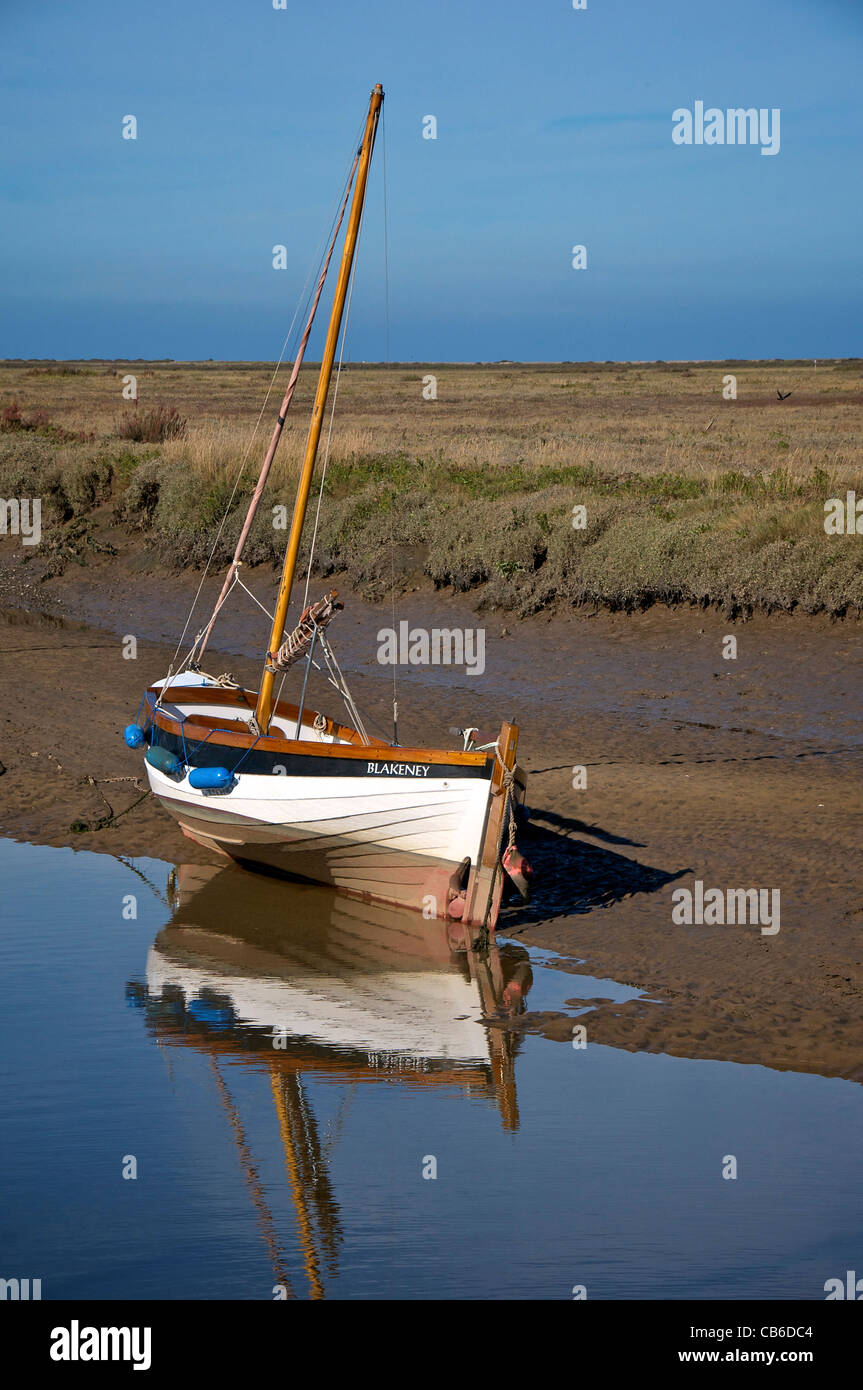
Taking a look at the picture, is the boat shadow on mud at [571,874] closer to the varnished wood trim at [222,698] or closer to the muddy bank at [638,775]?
the muddy bank at [638,775]

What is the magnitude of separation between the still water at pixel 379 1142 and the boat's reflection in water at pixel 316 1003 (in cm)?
2

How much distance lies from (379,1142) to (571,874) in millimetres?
4480

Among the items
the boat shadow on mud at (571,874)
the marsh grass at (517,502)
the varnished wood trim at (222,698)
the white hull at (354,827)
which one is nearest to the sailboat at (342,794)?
the white hull at (354,827)

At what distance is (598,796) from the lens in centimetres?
1348

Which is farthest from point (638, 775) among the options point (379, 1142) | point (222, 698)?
point (379, 1142)

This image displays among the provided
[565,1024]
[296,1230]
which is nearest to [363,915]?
[565,1024]

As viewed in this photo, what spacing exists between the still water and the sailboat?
2.27ft

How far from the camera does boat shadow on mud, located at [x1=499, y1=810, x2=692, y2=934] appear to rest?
11008 mm

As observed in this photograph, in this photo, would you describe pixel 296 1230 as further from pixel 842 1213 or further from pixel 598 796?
pixel 598 796

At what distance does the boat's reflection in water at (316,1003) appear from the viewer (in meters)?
7.47

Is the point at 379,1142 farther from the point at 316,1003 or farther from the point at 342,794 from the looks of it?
the point at 342,794

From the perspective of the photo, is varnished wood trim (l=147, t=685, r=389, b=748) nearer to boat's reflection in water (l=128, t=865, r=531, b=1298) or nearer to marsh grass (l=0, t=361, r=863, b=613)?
boat's reflection in water (l=128, t=865, r=531, b=1298)

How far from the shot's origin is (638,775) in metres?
14.2

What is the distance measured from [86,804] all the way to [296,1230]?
8064mm
